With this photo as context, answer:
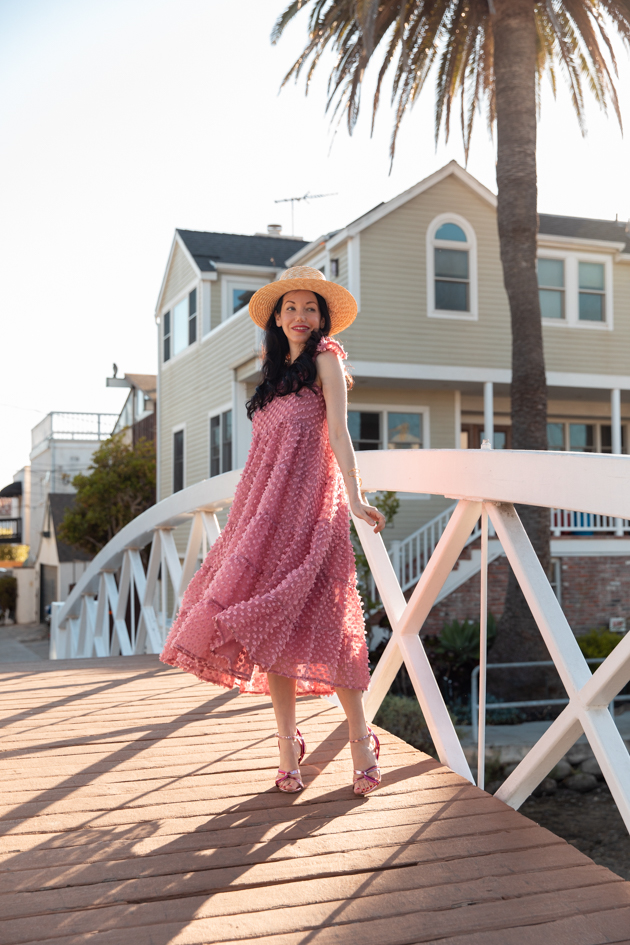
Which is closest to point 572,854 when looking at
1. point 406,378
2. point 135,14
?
point 135,14

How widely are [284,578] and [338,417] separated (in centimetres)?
59

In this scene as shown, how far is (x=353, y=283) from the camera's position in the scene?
45.3 ft

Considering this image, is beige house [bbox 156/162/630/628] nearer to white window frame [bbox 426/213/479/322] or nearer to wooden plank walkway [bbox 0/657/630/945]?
white window frame [bbox 426/213/479/322]

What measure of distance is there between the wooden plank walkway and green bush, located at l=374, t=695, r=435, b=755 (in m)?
5.55

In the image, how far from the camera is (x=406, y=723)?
8.91m

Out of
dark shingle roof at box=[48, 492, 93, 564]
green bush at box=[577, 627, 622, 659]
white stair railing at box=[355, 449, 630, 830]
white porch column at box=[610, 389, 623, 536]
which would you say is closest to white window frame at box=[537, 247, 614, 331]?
white porch column at box=[610, 389, 623, 536]

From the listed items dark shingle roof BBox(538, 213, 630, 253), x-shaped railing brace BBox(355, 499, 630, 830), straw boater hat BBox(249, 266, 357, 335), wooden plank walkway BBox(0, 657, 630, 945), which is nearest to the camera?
wooden plank walkway BBox(0, 657, 630, 945)

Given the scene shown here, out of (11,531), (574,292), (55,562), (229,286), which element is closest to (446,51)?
(574,292)

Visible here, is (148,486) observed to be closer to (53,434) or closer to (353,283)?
(353,283)

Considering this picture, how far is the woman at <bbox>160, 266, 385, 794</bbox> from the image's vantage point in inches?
106

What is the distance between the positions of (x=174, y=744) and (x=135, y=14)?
5.75 metres

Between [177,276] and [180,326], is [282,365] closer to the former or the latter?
[180,326]

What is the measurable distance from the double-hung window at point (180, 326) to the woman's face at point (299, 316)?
Result: 50.0 feet

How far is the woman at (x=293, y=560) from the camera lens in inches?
106
